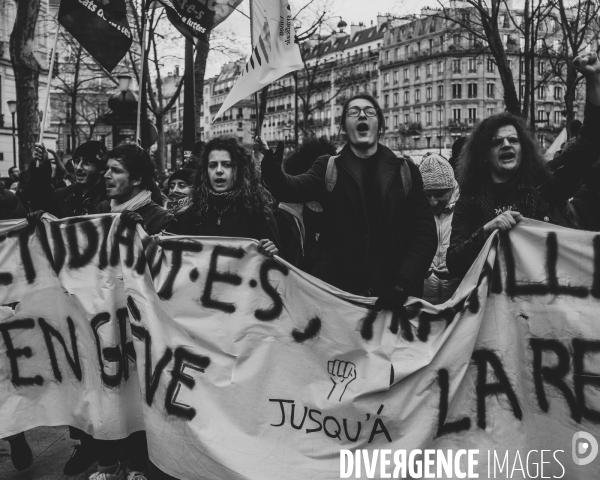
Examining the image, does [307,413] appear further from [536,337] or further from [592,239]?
[592,239]

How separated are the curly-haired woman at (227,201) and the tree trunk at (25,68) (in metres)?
11.6

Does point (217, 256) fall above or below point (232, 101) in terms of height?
below

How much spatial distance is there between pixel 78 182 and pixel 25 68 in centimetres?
1063

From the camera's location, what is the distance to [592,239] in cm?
336

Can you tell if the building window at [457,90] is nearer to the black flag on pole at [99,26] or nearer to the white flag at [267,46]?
the black flag on pole at [99,26]

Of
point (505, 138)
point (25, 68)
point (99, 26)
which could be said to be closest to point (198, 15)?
point (99, 26)

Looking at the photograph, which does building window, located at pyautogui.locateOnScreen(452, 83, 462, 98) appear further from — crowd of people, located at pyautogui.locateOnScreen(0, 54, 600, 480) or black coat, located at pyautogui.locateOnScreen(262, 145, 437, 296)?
black coat, located at pyautogui.locateOnScreen(262, 145, 437, 296)

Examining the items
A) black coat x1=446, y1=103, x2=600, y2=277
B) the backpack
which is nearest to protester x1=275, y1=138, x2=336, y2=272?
the backpack

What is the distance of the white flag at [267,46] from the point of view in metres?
4.18

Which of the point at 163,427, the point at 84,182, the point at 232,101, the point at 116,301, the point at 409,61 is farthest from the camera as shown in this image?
the point at 409,61

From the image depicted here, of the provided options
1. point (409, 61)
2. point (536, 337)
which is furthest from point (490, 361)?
point (409, 61)

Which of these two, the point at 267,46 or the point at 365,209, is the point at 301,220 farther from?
the point at 267,46

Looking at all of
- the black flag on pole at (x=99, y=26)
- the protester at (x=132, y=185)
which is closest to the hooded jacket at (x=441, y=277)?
the protester at (x=132, y=185)

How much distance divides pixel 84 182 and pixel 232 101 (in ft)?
5.11
